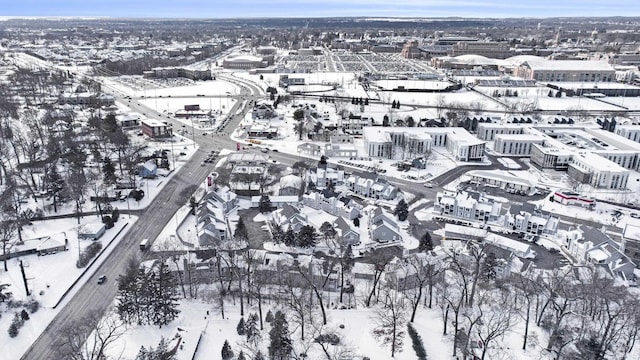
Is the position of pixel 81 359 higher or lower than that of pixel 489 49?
lower

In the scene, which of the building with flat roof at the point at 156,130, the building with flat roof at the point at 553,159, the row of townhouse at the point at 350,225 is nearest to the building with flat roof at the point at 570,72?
the building with flat roof at the point at 553,159

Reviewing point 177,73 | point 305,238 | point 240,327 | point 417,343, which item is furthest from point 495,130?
point 177,73

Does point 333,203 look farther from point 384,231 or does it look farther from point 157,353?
point 157,353

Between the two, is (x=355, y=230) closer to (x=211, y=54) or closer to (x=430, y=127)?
(x=430, y=127)

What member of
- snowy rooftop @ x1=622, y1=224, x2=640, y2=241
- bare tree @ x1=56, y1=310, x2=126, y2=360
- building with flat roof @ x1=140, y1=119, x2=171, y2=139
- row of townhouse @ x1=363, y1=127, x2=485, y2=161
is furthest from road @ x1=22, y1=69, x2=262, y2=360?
snowy rooftop @ x1=622, y1=224, x2=640, y2=241

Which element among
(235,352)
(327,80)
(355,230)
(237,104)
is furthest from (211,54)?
(235,352)
